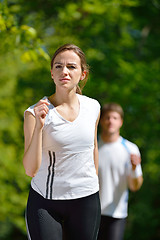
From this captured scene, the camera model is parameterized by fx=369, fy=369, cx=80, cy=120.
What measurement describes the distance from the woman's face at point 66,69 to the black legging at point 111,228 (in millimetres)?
1619

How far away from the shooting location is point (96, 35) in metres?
8.46

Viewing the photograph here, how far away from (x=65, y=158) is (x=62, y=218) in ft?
1.13

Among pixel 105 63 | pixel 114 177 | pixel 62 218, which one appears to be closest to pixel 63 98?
pixel 62 218

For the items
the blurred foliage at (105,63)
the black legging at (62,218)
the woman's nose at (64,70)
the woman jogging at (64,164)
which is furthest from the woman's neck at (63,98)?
the blurred foliage at (105,63)

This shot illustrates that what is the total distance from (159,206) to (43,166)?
1264 cm

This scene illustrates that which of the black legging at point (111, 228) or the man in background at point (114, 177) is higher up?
the man in background at point (114, 177)

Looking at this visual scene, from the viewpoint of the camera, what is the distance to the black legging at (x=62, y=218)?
6.03 feet

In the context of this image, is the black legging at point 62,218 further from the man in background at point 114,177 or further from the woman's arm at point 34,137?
the man in background at point 114,177

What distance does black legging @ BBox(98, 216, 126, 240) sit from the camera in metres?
3.09

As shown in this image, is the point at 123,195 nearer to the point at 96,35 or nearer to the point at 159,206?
the point at 96,35

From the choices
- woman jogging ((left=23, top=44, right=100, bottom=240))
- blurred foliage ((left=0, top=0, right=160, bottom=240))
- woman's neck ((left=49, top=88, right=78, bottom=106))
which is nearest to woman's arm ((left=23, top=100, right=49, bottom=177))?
woman jogging ((left=23, top=44, right=100, bottom=240))

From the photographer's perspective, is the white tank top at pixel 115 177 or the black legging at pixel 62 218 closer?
the black legging at pixel 62 218

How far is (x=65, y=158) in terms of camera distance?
1.83 metres

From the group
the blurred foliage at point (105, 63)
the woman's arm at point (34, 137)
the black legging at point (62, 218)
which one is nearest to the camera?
the woman's arm at point (34, 137)
